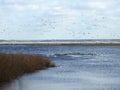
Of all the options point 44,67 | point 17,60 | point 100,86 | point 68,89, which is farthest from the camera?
point 44,67

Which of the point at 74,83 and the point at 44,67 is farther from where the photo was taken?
the point at 44,67

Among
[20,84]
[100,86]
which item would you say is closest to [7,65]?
[20,84]

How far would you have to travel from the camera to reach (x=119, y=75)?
35.8 meters

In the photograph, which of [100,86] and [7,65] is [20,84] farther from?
[100,86]

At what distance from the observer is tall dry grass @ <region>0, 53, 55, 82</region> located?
28.8 m

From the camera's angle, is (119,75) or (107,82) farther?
(119,75)

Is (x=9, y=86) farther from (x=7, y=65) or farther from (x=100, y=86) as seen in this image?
(x=100, y=86)

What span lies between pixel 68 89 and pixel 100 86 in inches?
107

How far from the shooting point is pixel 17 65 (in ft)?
109

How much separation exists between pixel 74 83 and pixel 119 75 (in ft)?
24.8

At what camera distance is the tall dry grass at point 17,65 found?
94.5 feet

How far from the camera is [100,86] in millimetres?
27562

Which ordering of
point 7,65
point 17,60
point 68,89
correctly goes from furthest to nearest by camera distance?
point 17,60 → point 7,65 → point 68,89

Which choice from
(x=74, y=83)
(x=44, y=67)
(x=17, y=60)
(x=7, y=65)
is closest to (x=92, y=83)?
→ (x=74, y=83)
